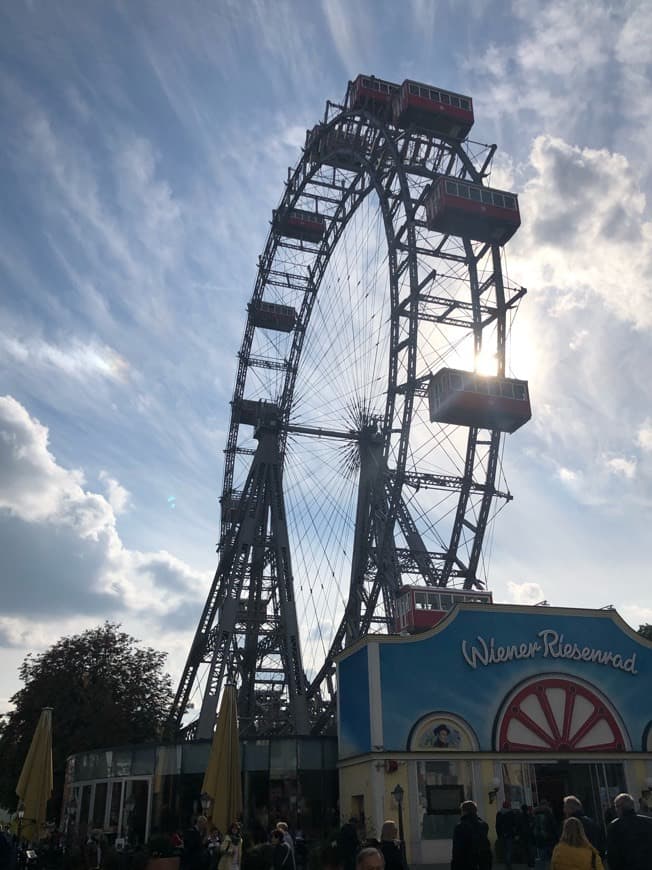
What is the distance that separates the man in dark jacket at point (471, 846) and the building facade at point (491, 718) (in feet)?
33.9

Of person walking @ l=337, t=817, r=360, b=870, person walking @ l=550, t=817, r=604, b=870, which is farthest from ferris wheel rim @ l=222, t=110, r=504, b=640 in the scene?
person walking @ l=550, t=817, r=604, b=870

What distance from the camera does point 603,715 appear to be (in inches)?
814

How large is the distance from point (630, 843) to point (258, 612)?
33.4 metres

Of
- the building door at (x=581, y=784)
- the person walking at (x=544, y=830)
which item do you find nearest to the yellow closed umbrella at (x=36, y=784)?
the person walking at (x=544, y=830)

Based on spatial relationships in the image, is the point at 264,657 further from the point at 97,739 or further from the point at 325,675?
the point at 97,739

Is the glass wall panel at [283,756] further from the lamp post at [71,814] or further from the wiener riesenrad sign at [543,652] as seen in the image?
the lamp post at [71,814]

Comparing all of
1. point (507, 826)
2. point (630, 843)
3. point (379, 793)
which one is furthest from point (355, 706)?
point (630, 843)

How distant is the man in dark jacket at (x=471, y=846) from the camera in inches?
334

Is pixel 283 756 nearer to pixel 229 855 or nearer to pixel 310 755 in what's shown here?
pixel 310 755

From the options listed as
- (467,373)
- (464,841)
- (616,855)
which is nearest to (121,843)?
(464,841)

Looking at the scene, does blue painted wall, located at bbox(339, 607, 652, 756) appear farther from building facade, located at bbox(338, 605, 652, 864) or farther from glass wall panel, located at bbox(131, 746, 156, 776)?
glass wall panel, located at bbox(131, 746, 156, 776)

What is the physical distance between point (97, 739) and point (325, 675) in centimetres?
1043

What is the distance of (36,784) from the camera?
17625 millimetres

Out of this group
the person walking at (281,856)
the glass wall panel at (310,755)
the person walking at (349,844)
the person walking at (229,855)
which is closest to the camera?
the person walking at (281,856)
